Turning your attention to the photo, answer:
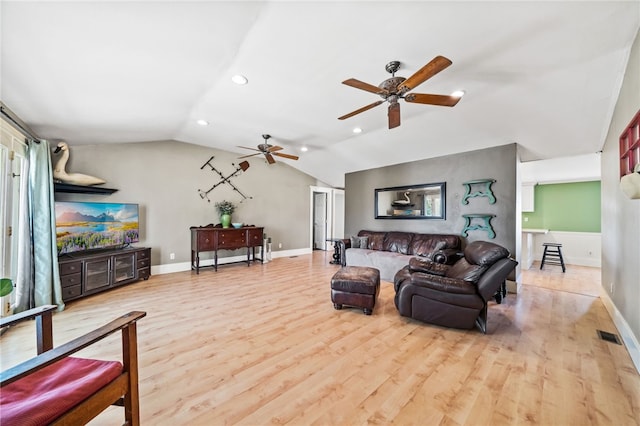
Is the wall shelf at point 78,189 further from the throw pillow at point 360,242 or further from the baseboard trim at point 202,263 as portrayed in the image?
the throw pillow at point 360,242

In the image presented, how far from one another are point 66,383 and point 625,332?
4385 millimetres

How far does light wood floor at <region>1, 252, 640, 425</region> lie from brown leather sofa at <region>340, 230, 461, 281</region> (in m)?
1.16

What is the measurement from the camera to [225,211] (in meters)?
5.81

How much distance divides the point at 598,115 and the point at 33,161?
6939 mm

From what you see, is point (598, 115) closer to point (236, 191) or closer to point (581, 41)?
point (581, 41)

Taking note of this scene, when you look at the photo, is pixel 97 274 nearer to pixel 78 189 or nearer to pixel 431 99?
pixel 78 189

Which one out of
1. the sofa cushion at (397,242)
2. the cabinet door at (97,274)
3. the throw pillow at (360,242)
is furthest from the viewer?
the throw pillow at (360,242)

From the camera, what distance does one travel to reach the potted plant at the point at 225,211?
18.4 ft

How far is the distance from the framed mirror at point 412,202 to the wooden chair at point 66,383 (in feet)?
16.4

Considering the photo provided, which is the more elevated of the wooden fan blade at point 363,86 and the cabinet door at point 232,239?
the wooden fan blade at point 363,86

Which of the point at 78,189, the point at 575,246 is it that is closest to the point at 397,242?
the point at 575,246

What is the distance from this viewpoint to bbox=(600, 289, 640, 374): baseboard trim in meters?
2.04

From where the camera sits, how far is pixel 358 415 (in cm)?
152

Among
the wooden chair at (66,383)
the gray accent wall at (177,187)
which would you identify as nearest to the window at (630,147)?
the wooden chair at (66,383)
